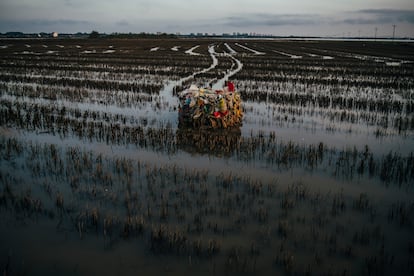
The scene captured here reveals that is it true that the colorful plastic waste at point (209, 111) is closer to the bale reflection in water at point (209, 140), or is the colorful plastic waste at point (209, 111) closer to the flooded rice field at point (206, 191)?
the bale reflection in water at point (209, 140)

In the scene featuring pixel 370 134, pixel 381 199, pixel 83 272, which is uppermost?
pixel 370 134

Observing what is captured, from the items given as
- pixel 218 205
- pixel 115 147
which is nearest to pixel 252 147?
pixel 218 205

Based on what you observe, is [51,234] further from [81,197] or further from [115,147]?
[115,147]

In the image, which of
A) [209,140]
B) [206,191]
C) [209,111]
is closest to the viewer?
[206,191]

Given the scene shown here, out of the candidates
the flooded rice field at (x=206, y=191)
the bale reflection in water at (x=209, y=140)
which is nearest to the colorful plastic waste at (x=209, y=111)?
the bale reflection in water at (x=209, y=140)

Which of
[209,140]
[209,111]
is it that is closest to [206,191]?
[209,140]

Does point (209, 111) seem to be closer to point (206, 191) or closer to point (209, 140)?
point (209, 140)
